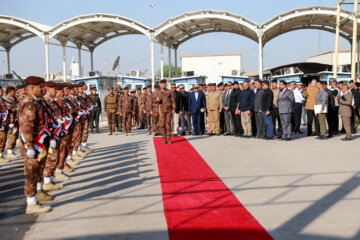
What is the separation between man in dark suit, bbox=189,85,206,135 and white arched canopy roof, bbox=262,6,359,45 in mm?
10932

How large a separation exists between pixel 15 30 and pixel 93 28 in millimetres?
6253

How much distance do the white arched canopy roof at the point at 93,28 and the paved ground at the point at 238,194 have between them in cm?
1682

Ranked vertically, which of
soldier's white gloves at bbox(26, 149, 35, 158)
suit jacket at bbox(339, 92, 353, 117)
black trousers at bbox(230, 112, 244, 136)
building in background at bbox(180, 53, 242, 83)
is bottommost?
black trousers at bbox(230, 112, 244, 136)

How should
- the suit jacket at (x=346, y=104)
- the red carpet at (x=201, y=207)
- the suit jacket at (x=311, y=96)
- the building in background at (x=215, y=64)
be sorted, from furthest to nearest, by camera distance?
the building in background at (x=215, y=64) < the suit jacket at (x=311, y=96) < the suit jacket at (x=346, y=104) < the red carpet at (x=201, y=207)

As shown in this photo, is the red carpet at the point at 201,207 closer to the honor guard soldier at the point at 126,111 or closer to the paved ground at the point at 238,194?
the paved ground at the point at 238,194

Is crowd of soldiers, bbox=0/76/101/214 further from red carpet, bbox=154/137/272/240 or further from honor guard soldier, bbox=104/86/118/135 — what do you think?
honor guard soldier, bbox=104/86/118/135

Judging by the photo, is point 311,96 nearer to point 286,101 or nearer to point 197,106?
point 286,101

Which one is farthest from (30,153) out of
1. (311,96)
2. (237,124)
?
(311,96)

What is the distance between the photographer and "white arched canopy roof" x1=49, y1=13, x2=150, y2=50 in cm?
2569

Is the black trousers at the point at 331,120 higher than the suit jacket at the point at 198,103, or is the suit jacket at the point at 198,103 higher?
the suit jacket at the point at 198,103

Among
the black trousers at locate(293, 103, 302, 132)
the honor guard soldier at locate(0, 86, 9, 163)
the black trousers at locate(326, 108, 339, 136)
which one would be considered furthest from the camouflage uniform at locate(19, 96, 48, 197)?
the black trousers at locate(293, 103, 302, 132)

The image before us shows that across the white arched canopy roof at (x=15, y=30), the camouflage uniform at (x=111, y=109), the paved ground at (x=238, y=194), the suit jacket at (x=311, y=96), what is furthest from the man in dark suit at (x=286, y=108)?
the white arched canopy roof at (x=15, y=30)

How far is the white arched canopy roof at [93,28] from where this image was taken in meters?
25.7

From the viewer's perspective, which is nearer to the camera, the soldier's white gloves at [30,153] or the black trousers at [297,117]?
the soldier's white gloves at [30,153]
